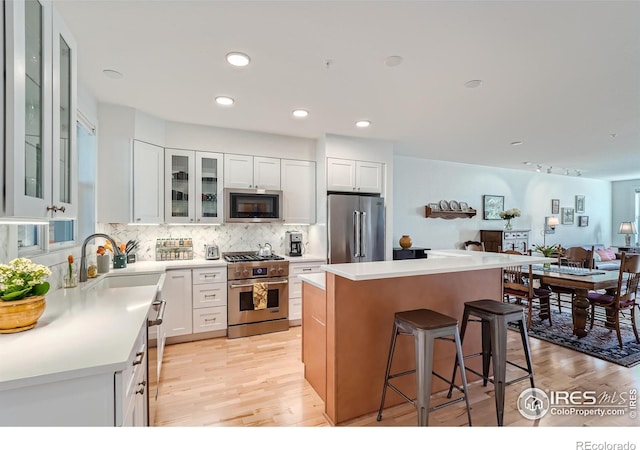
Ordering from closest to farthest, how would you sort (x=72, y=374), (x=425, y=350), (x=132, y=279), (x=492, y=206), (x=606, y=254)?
1. (x=72, y=374)
2. (x=425, y=350)
3. (x=132, y=279)
4. (x=492, y=206)
5. (x=606, y=254)

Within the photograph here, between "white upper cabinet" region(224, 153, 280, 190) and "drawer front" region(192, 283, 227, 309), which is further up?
"white upper cabinet" region(224, 153, 280, 190)

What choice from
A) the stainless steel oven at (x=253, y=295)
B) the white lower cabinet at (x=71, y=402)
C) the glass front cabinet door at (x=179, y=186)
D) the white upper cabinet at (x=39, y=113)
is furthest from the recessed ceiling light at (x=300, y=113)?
the white lower cabinet at (x=71, y=402)

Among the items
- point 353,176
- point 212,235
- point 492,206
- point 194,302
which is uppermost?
point 353,176

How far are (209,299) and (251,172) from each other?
1642 millimetres

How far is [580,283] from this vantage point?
331 centimetres

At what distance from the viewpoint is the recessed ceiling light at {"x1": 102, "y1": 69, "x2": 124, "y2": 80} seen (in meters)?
2.41

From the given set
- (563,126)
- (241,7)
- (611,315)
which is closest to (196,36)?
(241,7)

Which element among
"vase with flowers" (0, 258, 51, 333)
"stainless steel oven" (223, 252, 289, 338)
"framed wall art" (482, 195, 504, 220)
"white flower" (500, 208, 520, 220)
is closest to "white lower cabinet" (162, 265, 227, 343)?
"stainless steel oven" (223, 252, 289, 338)

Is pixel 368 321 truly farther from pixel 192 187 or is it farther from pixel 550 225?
pixel 550 225

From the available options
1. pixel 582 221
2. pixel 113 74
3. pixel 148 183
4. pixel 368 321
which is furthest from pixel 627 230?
pixel 113 74

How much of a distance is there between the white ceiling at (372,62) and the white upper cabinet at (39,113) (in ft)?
1.74

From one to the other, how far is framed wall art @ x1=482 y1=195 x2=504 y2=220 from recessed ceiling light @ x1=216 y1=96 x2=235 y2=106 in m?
5.49

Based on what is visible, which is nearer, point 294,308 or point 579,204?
point 294,308

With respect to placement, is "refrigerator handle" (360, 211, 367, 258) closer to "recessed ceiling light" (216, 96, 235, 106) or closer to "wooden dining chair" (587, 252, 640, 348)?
"recessed ceiling light" (216, 96, 235, 106)
